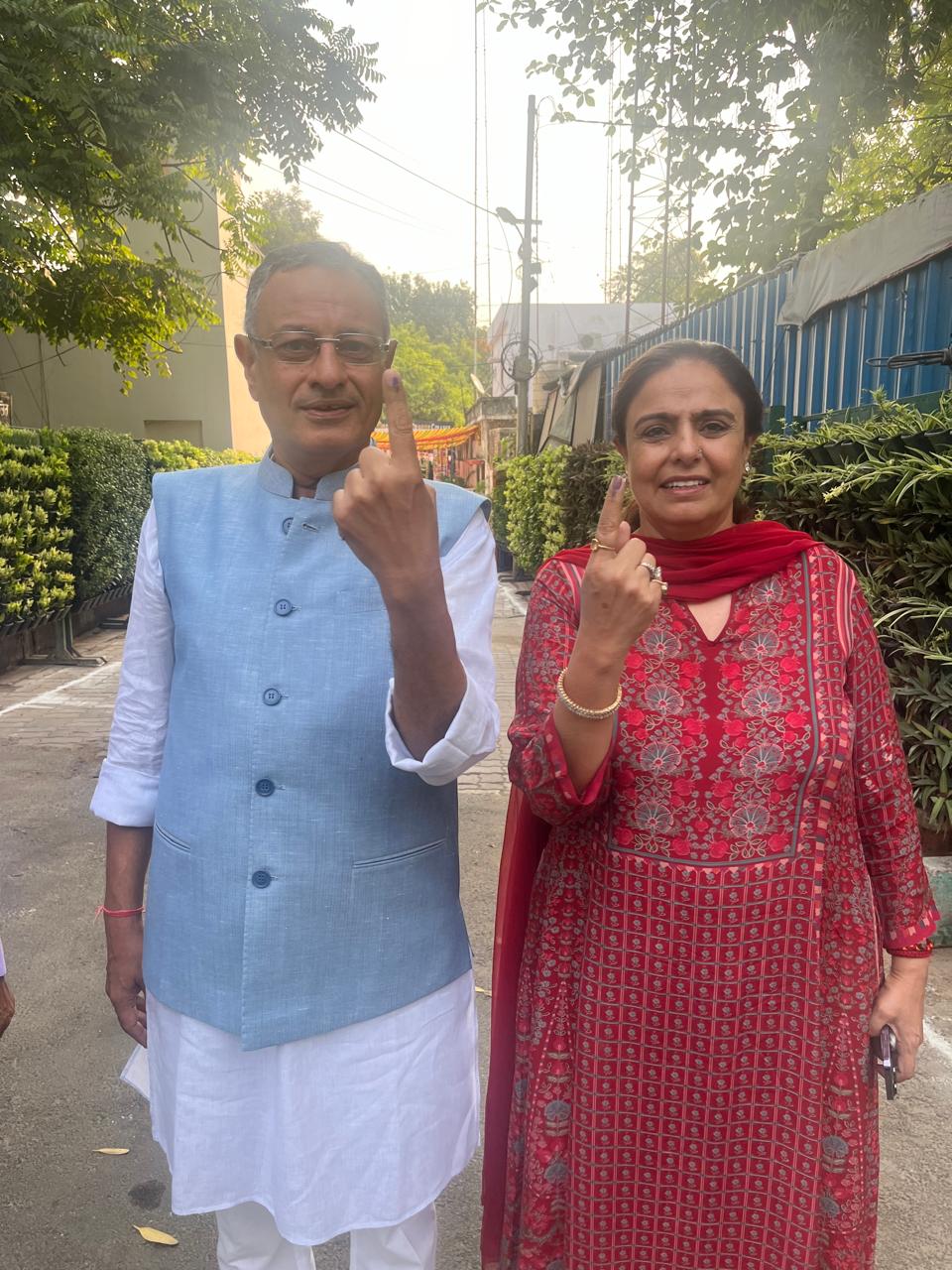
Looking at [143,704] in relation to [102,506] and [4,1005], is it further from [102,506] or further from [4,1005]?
[102,506]

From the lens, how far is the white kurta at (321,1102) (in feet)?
4.74

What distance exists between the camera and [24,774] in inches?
223

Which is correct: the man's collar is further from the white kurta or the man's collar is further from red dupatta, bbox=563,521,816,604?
red dupatta, bbox=563,521,816,604

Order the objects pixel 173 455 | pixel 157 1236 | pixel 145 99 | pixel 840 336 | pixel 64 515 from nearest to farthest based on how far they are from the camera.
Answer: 1. pixel 157 1236
2. pixel 840 336
3. pixel 145 99
4. pixel 64 515
5. pixel 173 455

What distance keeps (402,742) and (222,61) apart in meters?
6.36

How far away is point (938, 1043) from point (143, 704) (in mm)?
2596

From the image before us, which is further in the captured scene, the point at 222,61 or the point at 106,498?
the point at 106,498

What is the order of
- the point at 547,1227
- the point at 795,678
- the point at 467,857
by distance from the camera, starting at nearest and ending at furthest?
1. the point at 795,678
2. the point at 547,1227
3. the point at 467,857

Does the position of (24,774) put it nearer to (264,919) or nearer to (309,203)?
(264,919)

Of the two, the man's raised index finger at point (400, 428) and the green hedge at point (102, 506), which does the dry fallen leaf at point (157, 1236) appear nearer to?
the man's raised index finger at point (400, 428)

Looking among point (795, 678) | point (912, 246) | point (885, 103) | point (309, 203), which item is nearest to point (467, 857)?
point (795, 678)

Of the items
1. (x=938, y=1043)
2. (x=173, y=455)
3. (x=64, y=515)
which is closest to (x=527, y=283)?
(x=173, y=455)

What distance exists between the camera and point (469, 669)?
1.37 m

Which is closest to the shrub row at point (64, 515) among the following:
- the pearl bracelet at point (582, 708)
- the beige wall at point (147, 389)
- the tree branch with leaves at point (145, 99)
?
the tree branch with leaves at point (145, 99)
